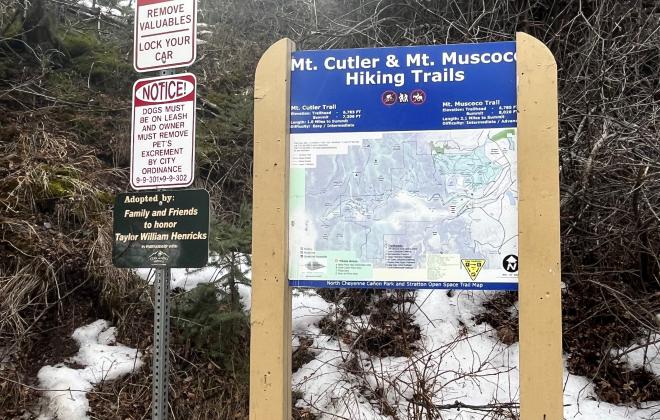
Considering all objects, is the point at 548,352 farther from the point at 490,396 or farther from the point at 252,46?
the point at 252,46

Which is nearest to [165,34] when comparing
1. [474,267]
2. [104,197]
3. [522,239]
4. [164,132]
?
[164,132]

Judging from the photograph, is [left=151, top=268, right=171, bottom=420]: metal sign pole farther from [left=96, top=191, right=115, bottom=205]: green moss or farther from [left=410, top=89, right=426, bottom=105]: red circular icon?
[left=96, top=191, right=115, bottom=205]: green moss

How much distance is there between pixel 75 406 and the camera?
4.12 meters

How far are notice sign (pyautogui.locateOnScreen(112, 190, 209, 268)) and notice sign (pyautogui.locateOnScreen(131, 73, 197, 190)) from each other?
9cm

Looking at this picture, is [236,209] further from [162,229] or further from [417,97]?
[417,97]

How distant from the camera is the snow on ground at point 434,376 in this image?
4328 millimetres

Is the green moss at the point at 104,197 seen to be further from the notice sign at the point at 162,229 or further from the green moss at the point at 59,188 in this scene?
the notice sign at the point at 162,229

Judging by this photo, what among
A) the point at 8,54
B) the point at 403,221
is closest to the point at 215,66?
the point at 8,54

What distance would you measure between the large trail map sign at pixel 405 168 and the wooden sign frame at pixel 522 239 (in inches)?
2.7

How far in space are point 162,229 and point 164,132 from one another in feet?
1.76

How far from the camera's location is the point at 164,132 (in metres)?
2.94

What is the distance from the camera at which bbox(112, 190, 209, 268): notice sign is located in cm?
284

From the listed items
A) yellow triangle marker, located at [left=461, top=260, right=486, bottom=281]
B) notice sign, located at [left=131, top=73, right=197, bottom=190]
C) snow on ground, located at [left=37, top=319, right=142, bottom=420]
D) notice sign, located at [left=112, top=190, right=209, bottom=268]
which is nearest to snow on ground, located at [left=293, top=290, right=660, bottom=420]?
yellow triangle marker, located at [left=461, top=260, right=486, bottom=281]

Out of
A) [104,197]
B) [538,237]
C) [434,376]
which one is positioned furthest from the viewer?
[104,197]
